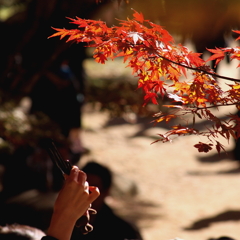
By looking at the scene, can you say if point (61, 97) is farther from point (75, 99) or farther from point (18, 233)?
point (18, 233)

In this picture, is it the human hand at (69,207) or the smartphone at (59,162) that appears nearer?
the human hand at (69,207)

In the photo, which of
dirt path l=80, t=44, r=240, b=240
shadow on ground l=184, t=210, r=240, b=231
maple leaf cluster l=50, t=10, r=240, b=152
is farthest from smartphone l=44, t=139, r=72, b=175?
shadow on ground l=184, t=210, r=240, b=231

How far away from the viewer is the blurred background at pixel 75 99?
364 centimetres

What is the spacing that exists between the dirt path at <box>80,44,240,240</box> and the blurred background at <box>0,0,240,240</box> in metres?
0.03

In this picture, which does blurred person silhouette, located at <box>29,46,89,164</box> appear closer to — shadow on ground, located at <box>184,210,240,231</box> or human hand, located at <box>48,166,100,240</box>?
shadow on ground, located at <box>184,210,240,231</box>

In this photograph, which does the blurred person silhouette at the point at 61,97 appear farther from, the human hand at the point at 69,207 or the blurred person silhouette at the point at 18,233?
the human hand at the point at 69,207

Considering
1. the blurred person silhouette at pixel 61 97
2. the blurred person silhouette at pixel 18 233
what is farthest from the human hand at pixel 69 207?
the blurred person silhouette at pixel 61 97

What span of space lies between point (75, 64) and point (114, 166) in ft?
7.21

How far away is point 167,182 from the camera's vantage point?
7.39m

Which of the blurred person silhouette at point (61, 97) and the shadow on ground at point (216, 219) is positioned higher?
the blurred person silhouette at point (61, 97)

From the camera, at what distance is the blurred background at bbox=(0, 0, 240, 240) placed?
11.9 feet

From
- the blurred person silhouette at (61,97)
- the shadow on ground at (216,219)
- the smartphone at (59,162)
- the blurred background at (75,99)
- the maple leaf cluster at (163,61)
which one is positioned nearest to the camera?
the smartphone at (59,162)

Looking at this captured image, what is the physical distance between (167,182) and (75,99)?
2.31m

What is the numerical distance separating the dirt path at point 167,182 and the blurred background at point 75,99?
0.08ft
